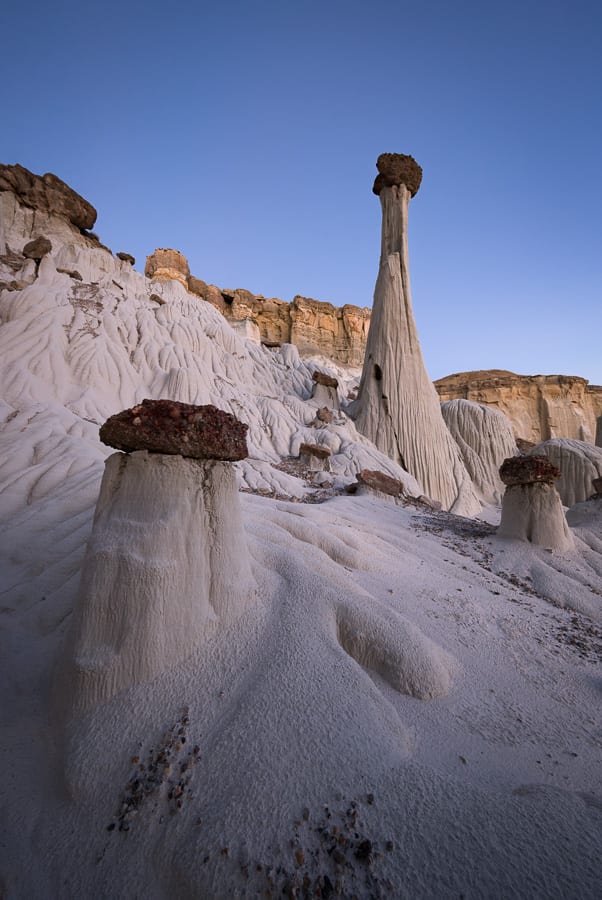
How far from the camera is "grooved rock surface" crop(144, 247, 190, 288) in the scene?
36094mm

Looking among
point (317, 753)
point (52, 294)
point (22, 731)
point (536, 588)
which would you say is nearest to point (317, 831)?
point (317, 753)

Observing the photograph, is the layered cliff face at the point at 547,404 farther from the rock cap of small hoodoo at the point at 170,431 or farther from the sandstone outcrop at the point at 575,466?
the rock cap of small hoodoo at the point at 170,431

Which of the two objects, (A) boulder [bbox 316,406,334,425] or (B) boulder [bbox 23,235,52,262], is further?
(A) boulder [bbox 316,406,334,425]

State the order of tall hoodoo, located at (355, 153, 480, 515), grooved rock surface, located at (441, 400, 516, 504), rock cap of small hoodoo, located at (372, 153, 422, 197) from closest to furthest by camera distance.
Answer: tall hoodoo, located at (355, 153, 480, 515) < rock cap of small hoodoo, located at (372, 153, 422, 197) < grooved rock surface, located at (441, 400, 516, 504)

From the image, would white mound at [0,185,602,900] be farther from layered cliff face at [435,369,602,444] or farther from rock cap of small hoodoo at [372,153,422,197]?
layered cliff face at [435,369,602,444]

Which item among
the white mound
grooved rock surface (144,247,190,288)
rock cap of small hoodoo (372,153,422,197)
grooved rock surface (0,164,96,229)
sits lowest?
the white mound

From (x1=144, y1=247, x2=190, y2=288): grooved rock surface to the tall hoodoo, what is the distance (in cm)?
2372

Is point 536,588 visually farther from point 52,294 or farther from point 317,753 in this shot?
point 52,294

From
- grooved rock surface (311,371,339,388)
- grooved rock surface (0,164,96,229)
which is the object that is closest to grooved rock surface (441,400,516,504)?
grooved rock surface (311,371,339,388)

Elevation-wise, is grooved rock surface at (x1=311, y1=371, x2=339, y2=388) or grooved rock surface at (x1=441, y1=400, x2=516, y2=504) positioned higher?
grooved rock surface at (x1=311, y1=371, x2=339, y2=388)

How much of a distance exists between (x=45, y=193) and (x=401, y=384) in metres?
18.6

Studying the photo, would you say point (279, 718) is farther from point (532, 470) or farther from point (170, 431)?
point (532, 470)

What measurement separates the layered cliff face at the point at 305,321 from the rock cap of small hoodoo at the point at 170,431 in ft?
128

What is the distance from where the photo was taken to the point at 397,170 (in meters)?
18.4
